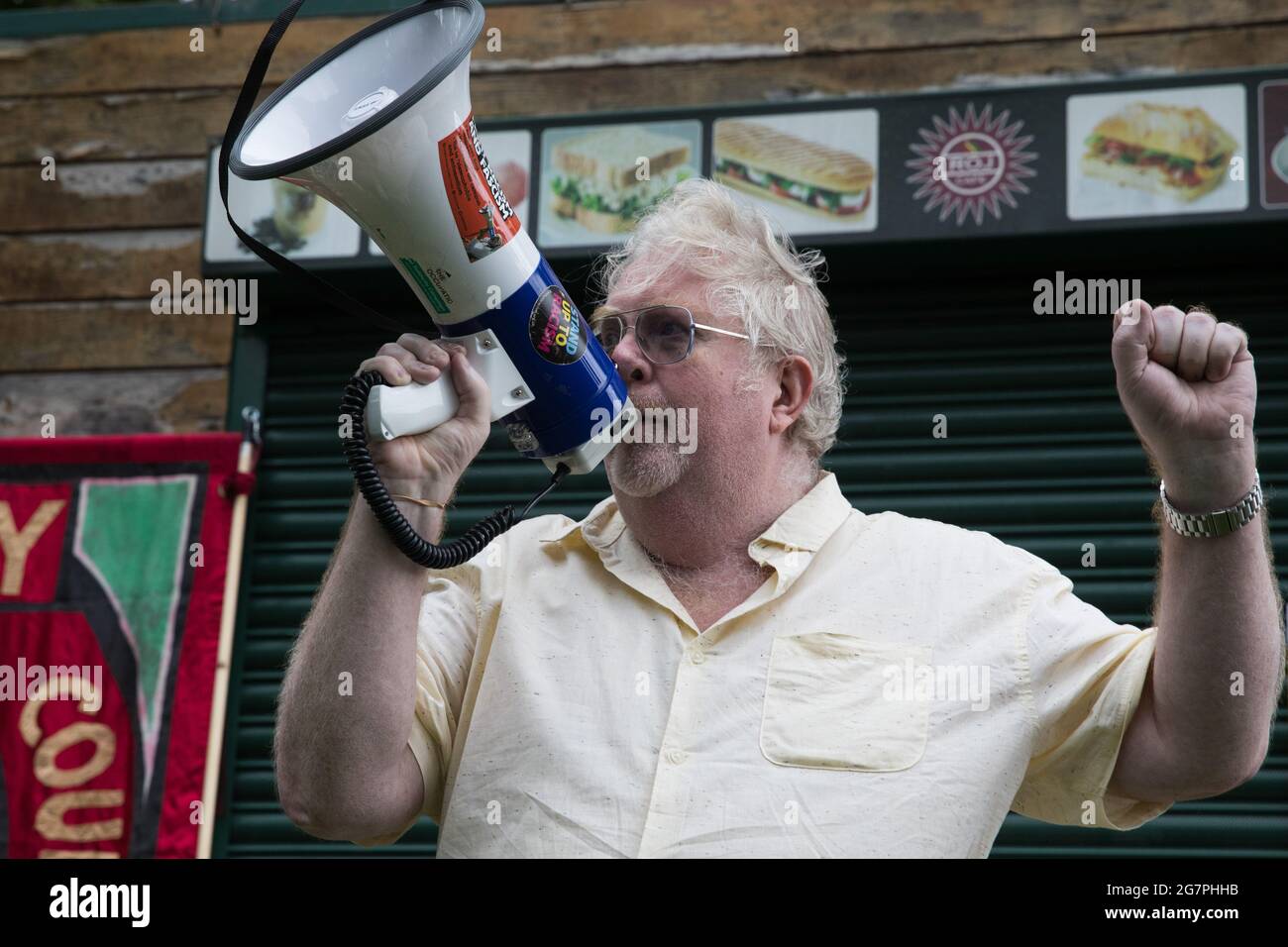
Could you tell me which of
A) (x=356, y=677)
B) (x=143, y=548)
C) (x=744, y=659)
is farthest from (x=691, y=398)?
(x=143, y=548)

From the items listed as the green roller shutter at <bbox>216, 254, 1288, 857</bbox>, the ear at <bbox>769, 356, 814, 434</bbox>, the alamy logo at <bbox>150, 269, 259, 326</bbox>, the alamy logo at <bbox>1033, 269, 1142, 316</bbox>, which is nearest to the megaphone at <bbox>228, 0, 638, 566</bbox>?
the ear at <bbox>769, 356, 814, 434</bbox>

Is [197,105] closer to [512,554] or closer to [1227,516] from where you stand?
[512,554]

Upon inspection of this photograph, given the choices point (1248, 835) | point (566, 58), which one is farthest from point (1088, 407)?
point (566, 58)

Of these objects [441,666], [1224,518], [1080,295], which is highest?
[1080,295]

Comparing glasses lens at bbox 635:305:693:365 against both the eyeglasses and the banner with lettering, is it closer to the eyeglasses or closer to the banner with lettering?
the eyeglasses

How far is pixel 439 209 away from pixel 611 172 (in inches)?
91.8

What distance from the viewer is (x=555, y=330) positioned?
2.11 m

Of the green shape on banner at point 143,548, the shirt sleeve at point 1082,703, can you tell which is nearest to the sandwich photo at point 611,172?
the green shape on banner at point 143,548

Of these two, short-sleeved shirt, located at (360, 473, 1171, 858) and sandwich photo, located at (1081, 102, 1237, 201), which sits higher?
sandwich photo, located at (1081, 102, 1237, 201)

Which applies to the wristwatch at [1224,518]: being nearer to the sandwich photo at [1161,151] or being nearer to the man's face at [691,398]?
→ the man's face at [691,398]

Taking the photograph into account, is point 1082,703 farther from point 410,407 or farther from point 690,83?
point 690,83

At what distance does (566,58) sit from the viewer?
176 inches

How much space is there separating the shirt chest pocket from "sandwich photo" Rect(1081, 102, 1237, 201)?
2.34 m

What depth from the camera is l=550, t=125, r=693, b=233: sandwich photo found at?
4258 millimetres
